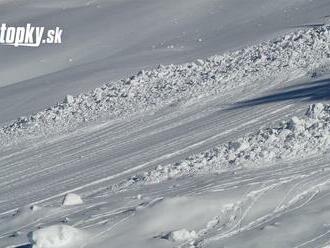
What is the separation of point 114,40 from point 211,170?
502 inches

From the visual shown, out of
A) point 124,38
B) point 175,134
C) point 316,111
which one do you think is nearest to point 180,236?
point 316,111

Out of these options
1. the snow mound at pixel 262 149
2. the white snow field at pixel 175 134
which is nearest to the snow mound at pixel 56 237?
the white snow field at pixel 175 134

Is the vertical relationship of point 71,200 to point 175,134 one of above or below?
below

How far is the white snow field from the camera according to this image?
8398 millimetres

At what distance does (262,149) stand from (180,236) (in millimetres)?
2669

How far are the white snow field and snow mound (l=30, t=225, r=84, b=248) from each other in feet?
0.04

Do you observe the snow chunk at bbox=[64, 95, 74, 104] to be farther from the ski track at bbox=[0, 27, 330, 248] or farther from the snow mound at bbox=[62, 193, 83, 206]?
the snow mound at bbox=[62, 193, 83, 206]

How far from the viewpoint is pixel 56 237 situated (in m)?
8.27

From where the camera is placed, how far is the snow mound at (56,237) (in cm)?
824

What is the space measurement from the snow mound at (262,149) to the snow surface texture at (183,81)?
3217mm

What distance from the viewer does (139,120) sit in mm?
14008

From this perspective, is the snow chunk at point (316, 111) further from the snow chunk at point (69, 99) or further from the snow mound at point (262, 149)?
the snow chunk at point (69, 99)

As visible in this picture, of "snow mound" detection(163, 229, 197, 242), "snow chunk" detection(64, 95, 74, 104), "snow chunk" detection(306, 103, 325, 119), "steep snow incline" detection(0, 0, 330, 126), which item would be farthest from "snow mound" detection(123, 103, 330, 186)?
"steep snow incline" detection(0, 0, 330, 126)

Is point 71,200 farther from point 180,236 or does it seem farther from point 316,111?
point 316,111
